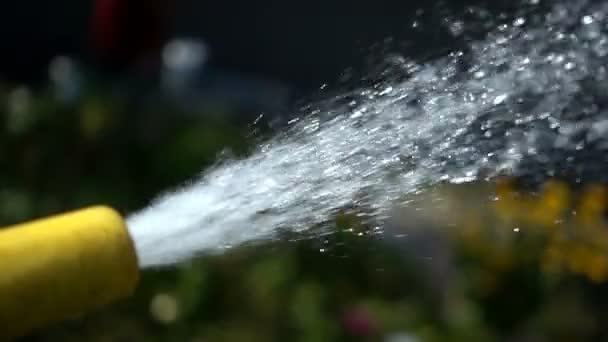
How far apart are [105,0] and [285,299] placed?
53cm

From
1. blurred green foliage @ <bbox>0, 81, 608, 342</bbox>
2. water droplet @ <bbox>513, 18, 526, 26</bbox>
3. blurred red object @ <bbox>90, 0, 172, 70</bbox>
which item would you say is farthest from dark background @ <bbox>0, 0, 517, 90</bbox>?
water droplet @ <bbox>513, 18, 526, 26</bbox>

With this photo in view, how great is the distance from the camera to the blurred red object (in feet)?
3.53

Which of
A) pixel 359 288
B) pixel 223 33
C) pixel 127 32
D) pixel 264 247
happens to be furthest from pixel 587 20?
pixel 223 33

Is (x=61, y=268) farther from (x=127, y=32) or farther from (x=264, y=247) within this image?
(x=127, y=32)

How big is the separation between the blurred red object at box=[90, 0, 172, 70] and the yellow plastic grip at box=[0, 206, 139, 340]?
0.78m

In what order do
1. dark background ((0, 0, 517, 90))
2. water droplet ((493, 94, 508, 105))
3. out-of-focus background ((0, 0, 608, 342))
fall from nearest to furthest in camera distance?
water droplet ((493, 94, 508, 105)), out-of-focus background ((0, 0, 608, 342)), dark background ((0, 0, 517, 90))

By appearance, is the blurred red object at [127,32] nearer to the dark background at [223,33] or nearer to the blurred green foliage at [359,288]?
the dark background at [223,33]

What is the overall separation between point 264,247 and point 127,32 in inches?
23.0

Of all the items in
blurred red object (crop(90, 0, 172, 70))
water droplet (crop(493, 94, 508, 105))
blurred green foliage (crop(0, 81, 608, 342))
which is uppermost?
blurred red object (crop(90, 0, 172, 70))

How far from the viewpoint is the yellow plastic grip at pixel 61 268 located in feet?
1.03

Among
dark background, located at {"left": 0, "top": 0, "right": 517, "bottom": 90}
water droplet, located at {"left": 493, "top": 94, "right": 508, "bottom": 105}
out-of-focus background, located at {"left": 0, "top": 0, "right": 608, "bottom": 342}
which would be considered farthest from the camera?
dark background, located at {"left": 0, "top": 0, "right": 517, "bottom": 90}

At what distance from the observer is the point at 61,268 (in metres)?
0.32

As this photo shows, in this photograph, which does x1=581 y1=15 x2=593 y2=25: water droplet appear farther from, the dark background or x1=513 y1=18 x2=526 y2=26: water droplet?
the dark background

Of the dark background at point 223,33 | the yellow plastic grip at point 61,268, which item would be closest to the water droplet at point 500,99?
the yellow plastic grip at point 61,268
